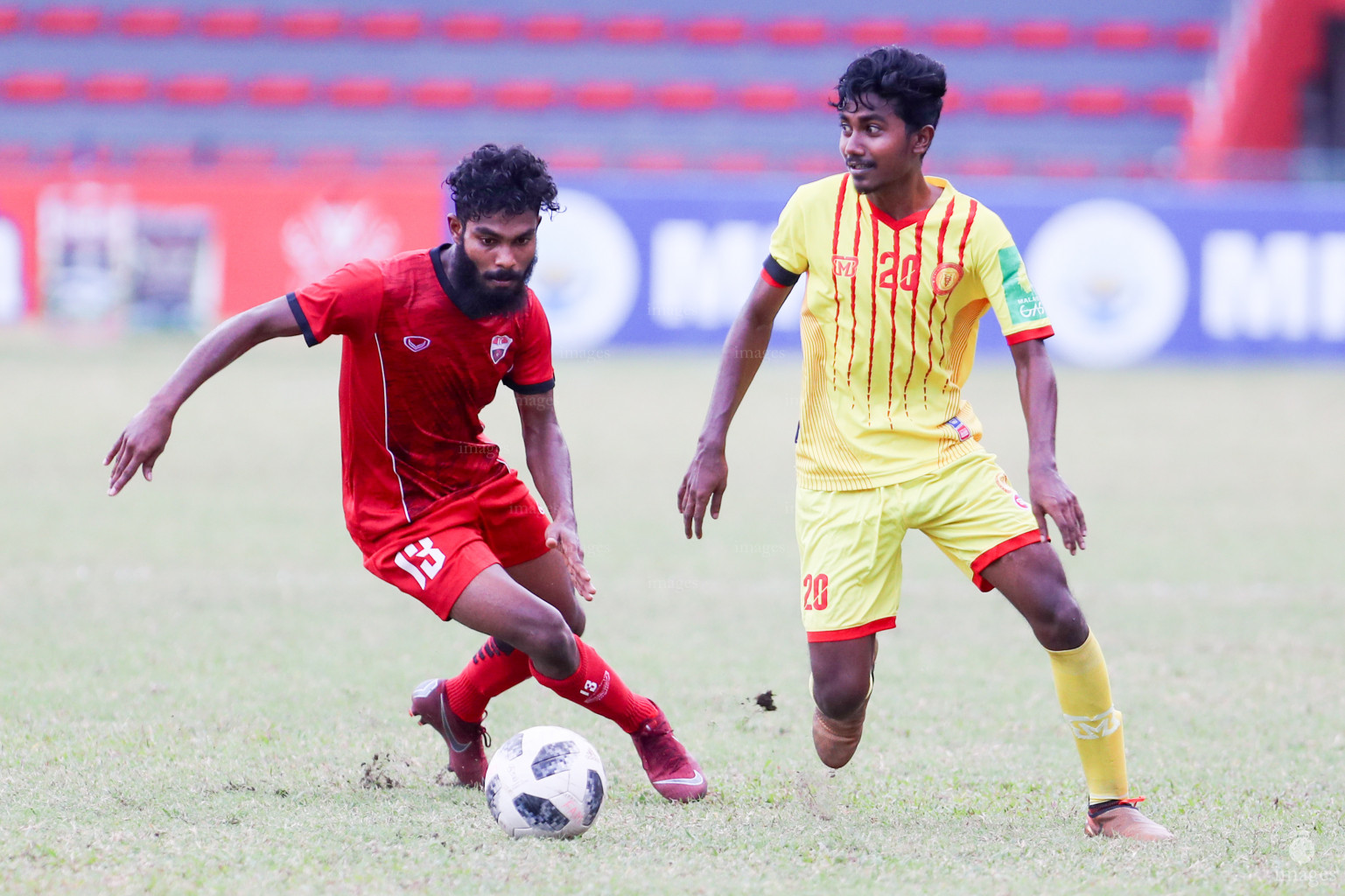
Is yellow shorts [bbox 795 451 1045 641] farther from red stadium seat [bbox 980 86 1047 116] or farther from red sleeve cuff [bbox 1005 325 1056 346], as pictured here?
red stadium seat [bbox 980 86 1047 116]

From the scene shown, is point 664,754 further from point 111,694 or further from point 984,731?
point 111,694

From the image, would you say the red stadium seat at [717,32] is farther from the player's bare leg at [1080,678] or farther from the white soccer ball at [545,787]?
the white soccer ball at [545,787]

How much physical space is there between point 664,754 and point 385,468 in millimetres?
1090

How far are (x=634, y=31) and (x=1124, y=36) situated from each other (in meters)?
7.47

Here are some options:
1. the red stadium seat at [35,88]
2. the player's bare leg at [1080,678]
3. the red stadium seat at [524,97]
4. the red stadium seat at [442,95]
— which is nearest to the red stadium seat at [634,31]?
the red stadium seat at [524,97]

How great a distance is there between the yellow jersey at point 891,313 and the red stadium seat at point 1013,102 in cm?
1886

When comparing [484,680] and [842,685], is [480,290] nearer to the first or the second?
[484,680]

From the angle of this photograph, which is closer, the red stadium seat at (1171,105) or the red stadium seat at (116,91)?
the red stadium seat at (1171,105)

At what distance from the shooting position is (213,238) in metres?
16.0

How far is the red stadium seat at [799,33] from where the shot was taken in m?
23.0

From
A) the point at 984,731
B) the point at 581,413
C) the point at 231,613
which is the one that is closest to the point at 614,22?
the point at 581,413

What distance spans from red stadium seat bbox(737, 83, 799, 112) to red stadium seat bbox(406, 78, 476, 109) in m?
4.06

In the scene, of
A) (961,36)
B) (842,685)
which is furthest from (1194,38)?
(842,685)

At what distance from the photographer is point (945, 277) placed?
3828mm
